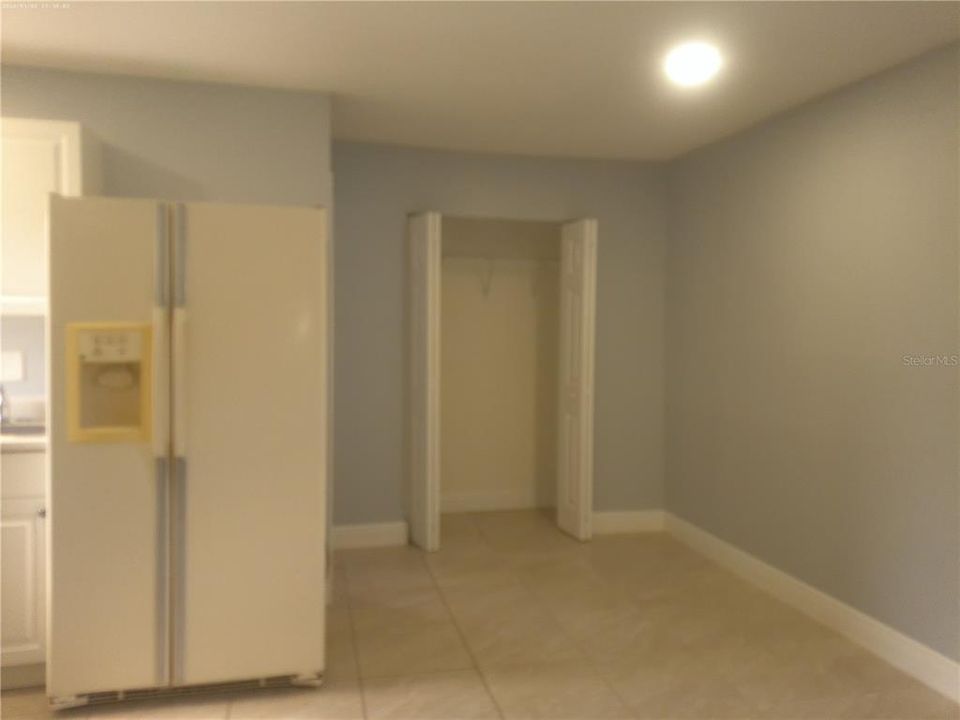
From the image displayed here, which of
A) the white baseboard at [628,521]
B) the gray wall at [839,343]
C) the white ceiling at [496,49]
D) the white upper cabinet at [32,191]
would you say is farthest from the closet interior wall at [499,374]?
the white upper cabinet at [32,191]

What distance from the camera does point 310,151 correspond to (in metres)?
3.31

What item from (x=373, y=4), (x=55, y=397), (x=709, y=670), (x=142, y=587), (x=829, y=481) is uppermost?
(x=373, y=4)

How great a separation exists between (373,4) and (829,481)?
2.69 metres

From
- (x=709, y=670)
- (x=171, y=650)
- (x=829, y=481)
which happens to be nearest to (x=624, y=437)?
(x=829, y=481)

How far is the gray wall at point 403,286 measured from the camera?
4312mm

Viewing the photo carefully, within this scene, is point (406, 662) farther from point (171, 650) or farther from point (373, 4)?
point (373, 4)

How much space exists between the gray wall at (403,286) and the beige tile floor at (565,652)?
0.57 meters

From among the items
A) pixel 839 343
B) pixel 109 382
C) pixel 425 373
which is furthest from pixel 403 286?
pixel 839 343

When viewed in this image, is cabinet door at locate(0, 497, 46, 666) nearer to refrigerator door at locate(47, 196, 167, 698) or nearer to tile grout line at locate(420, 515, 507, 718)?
refrigerator door at locate(47, 196, 167, 698)

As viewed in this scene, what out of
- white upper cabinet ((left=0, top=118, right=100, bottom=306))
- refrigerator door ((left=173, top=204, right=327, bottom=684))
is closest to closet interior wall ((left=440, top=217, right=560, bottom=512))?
refrigerator door ((left=173, top=204, right=327, bottom=684))

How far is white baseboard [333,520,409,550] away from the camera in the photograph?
4324 mm

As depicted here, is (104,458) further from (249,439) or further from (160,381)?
(249,439)

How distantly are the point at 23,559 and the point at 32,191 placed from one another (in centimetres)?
134

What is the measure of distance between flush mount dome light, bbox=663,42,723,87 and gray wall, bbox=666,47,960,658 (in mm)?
674
